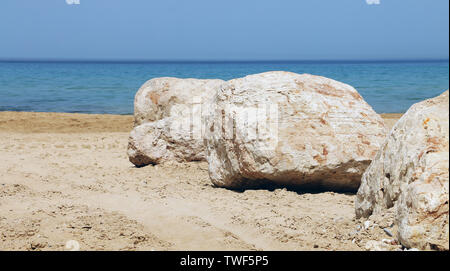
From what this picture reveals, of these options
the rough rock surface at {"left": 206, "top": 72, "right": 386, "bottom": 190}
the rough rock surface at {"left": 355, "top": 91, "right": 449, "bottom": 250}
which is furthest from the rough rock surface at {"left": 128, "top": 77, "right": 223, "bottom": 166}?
the rough rock surface at {"left": 355, "top": 91, "right": 449, "bottom": 250}

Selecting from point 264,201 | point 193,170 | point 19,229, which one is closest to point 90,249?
point 19,229

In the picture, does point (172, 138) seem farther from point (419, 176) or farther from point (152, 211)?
point (419, 176)

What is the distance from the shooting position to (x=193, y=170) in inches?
293

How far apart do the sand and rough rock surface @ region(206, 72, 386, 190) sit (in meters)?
0.25

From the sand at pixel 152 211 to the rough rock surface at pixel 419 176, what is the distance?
1.27 feet

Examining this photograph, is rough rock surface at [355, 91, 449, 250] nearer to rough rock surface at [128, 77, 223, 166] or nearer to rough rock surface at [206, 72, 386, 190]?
rough rock surface at [206, 72, 386, 190]

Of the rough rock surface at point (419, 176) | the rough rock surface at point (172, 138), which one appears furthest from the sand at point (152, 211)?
the rough rock surface at point (419, 176)

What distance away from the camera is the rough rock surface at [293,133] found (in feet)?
18.1

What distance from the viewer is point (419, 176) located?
321cm

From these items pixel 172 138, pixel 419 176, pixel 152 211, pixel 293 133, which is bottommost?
pixel 152 211

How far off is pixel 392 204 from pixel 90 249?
240 centimetres

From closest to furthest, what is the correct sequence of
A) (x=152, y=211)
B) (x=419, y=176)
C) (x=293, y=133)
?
(x=419, y=176)
(x=152, y=211)
(x=293, y=133)

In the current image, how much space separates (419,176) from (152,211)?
9.43 feet

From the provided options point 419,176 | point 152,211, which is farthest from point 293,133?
point 419,176
